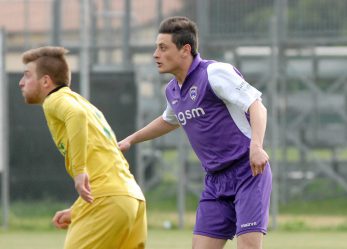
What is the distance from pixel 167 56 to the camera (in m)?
7.59

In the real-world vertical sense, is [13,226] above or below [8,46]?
below

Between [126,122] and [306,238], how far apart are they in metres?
3.06

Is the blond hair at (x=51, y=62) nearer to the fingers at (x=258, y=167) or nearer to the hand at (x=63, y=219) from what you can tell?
the hand at (x=63, y=219)

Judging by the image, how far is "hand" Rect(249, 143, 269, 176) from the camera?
705 centimetres

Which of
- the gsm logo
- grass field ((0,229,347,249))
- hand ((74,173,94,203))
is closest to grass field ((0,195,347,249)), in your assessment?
grass field ((0,229,347,249))

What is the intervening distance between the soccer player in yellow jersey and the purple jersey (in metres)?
0.62

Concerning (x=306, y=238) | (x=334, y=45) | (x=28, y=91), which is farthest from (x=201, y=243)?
(x=334, y=45)

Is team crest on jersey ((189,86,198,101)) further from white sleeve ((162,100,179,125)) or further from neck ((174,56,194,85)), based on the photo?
white sleeve ((162,100,179,125))

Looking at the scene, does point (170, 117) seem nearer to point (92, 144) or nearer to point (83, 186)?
point (92, 144)

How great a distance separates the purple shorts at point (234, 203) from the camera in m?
7.40

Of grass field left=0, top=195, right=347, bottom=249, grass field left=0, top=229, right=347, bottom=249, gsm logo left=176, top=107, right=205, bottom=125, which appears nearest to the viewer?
gsm logo left=176, top=107, right=205, bottom=125

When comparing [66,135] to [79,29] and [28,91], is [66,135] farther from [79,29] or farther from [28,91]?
[79,29]

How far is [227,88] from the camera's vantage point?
736 cm

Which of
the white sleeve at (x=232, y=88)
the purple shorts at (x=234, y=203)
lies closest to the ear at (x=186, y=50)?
the white sleeve at (x=232, y=88)
